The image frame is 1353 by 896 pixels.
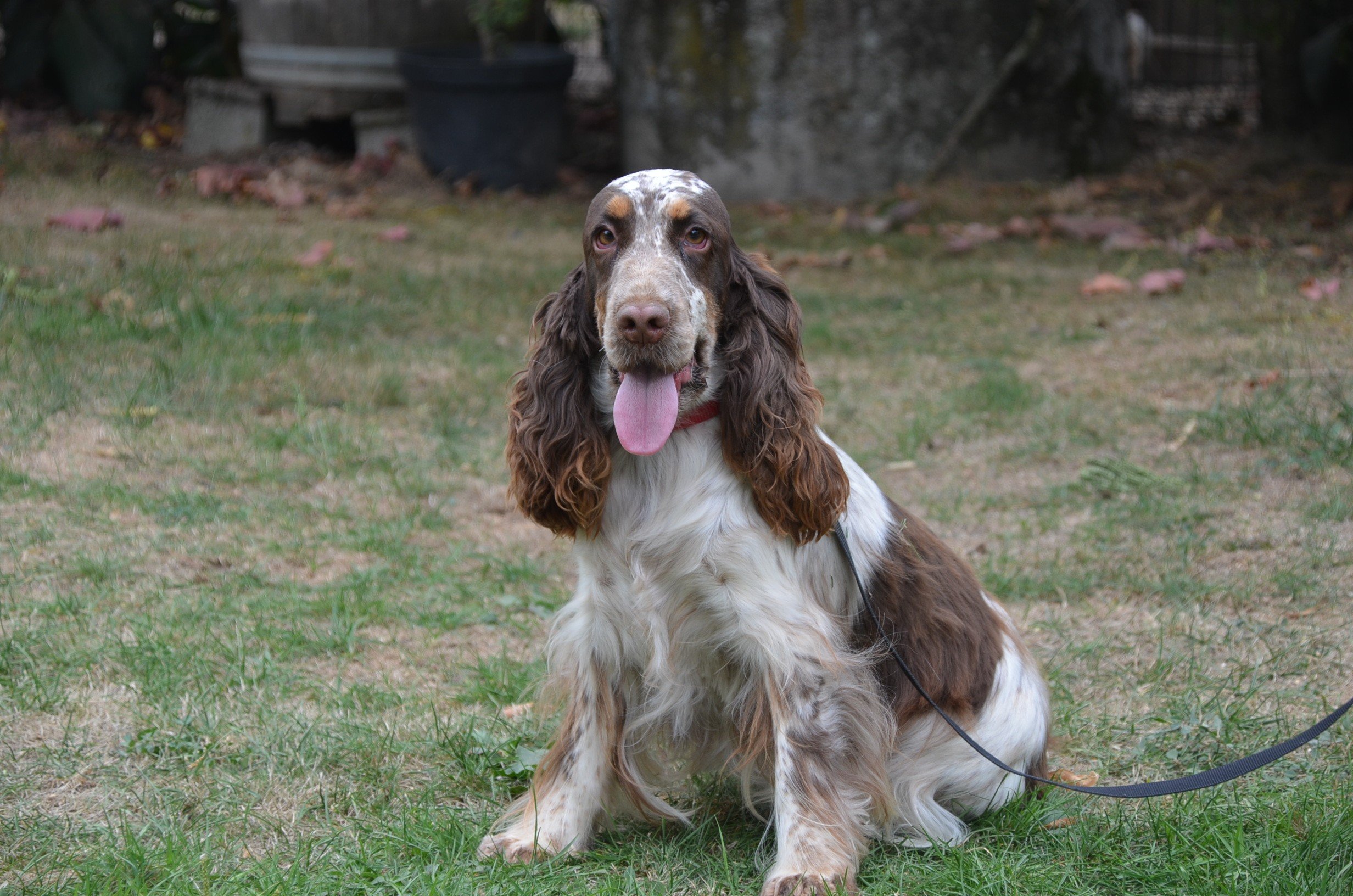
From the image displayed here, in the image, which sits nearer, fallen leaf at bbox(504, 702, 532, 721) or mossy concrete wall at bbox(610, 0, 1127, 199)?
fallen leaf at bbox(504, 702, 532, 721)

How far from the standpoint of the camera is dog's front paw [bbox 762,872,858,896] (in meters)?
2.66

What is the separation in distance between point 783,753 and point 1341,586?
2.37 m

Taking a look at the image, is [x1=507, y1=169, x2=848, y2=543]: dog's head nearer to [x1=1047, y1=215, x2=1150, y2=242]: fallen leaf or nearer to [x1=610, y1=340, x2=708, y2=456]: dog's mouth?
[x1=610, y1=340, x2=708, y2=456]: dog's mouth

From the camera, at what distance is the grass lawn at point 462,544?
9.45 ft

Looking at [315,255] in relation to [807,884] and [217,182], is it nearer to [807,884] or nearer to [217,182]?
[217,182]

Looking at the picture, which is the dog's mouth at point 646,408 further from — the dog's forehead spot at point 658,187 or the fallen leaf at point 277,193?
the fallen leaf at point 277,193

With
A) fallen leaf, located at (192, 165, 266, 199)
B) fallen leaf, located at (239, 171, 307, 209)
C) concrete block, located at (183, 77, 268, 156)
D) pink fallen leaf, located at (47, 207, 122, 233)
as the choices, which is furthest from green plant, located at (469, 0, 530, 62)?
pink fallen leaf, located at (47, 207, 122, 233)

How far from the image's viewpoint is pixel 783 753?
280cm

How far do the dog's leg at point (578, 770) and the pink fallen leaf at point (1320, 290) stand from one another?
18.5 ft

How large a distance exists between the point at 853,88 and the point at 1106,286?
9.99ft

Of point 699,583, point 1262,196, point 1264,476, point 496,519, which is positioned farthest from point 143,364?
point 1262,196

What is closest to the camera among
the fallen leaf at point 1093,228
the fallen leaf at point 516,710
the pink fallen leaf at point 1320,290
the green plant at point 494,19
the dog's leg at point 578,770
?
the dog's leg at point 578,770

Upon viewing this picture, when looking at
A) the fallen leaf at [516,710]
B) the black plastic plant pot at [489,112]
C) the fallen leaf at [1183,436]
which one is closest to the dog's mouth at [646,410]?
the fallen leaf at [516,710]

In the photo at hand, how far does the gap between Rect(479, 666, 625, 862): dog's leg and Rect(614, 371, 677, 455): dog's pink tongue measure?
2.01 feet
